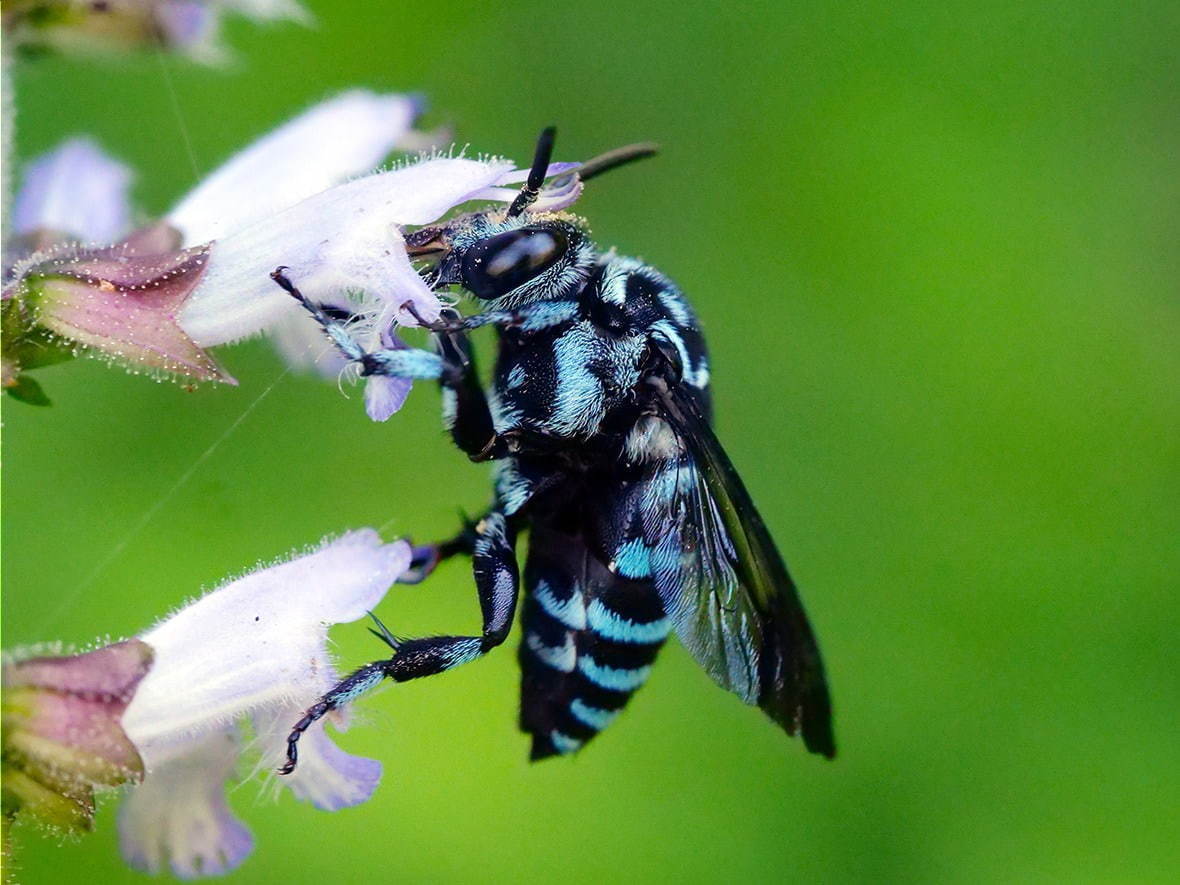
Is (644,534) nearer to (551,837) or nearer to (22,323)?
(22,323)

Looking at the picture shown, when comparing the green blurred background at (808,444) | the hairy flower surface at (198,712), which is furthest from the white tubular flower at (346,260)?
the green blurred background at (808,444)

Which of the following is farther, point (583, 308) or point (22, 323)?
point (583, 308)

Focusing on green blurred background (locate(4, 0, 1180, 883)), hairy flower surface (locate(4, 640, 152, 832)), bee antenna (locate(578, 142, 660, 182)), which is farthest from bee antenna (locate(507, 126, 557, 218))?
green blurred background (locate(4, 0, 1180, 883))

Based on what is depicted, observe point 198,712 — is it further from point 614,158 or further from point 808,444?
point 808,444

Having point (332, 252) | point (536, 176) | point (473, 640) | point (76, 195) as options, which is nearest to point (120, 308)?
point (332, 252)

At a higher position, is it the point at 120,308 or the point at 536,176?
the point at 536,176

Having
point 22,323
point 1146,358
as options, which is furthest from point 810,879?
point 22,323
